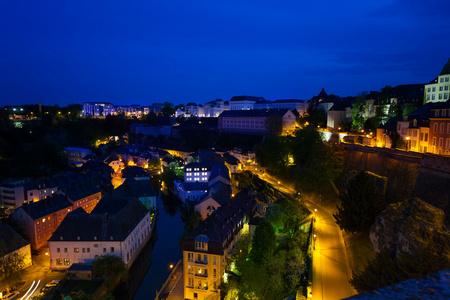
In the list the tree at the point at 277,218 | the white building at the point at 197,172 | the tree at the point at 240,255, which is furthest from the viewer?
the white building at the point at 197,172

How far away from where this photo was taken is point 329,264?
14812 mm

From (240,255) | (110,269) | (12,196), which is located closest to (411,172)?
(240,255)

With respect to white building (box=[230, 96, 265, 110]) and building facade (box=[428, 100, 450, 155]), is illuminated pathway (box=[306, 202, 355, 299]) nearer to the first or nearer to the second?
building facade (box=[428, 100, 450, 155])

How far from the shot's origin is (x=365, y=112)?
34.3 meters

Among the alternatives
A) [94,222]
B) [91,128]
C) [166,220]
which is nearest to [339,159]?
[166,220]

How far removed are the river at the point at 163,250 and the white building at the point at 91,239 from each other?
6.12 ft

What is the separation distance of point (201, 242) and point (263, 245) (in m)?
3.58

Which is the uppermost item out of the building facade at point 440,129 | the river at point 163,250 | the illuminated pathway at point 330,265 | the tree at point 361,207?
the building facade at point 440,129

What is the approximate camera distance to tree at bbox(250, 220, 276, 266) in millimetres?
16250

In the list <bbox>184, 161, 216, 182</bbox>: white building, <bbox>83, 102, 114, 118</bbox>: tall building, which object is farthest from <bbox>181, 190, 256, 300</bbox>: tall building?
<bbox>83, 102, 114, 118</bbox>: tall building

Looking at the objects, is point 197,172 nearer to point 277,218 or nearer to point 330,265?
point 277,218

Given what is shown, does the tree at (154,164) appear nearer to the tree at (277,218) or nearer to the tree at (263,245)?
the tree at (277,218)

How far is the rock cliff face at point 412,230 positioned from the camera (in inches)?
426

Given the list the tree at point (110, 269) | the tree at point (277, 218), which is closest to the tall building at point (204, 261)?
the tree at point (277, 218)
